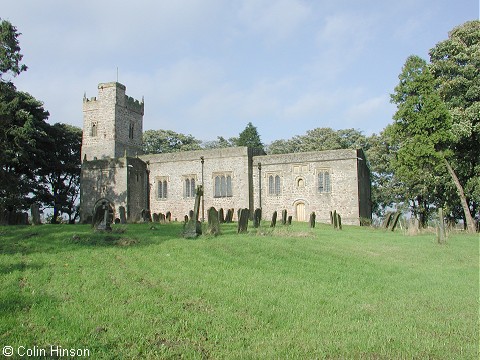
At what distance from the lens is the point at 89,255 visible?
937cm

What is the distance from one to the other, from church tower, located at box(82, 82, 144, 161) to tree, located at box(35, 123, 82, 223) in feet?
4.86

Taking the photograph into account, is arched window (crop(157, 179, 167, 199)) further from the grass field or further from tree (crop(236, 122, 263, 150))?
the grass field

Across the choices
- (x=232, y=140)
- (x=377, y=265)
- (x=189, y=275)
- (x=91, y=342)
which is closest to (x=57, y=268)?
(x=189, y=275)

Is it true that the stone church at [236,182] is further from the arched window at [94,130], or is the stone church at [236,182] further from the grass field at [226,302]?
the grass field at [226,302]

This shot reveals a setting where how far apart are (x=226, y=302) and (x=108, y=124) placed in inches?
1543

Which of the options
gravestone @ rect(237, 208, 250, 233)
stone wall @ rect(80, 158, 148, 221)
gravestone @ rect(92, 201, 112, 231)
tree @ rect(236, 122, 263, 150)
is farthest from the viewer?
tree @ rect(236, 122, 263, 150)

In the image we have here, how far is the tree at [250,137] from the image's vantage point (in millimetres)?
53656

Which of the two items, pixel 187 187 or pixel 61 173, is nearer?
pixel 187 187

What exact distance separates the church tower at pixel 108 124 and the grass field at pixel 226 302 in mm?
32593

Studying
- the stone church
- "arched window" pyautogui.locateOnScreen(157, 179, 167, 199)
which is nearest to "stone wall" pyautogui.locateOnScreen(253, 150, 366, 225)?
the stone church

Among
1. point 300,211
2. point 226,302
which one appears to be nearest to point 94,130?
point 300,211

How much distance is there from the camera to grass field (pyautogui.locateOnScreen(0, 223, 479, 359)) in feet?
16.7

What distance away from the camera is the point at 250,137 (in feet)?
177

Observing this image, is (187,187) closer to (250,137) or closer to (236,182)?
(236,182)
